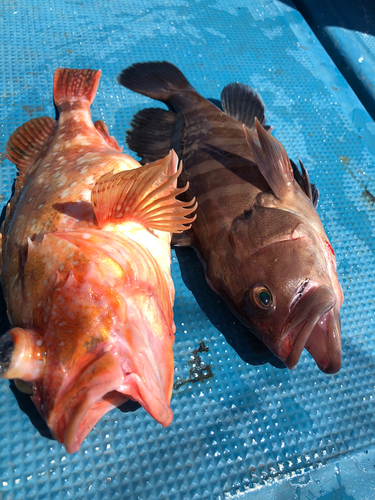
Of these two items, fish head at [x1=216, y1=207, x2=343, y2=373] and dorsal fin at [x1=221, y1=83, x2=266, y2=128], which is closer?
fish head at [x1=216, y1=207, x2=343, y2=373]

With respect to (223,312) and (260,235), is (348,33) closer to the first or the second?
(260,235)

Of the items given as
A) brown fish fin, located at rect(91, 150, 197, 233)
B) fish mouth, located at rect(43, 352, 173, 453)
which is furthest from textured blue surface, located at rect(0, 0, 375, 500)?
brown fish fin, located at rect(91, 150, 197, 233)

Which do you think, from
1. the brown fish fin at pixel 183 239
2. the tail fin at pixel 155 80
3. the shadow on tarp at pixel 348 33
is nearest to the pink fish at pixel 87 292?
the brown fish fin at pixel 183 239

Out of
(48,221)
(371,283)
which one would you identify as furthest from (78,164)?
(371,283)

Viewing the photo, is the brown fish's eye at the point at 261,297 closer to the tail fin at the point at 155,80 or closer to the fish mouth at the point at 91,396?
the fish mouth at the point at 91,396

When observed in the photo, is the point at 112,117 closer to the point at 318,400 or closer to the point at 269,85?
the point at 269,85

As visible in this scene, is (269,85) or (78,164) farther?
(269,85)

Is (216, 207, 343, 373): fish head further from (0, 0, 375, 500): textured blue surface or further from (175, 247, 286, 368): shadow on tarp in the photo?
(0, 0, 375, 500): textured blue surface
